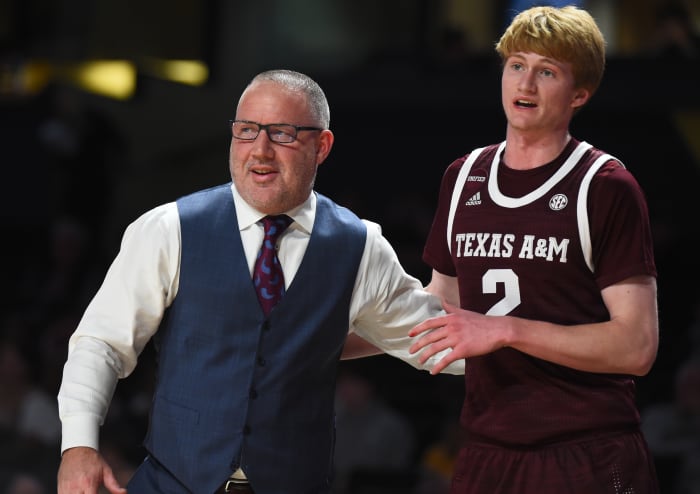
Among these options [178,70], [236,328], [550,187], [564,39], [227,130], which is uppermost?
[564,39]

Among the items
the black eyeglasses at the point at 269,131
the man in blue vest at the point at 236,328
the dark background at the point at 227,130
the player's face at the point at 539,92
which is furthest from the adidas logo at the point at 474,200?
the dark background at the point at 227,130

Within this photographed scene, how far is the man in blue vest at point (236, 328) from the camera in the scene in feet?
9.31

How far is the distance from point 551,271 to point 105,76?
8069 mm

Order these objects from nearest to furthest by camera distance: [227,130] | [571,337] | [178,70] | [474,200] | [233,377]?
[571,337], [233,377], [474,200], [227,130], [178,70]

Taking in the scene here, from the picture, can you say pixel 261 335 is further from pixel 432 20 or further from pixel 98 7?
pixel 432 20

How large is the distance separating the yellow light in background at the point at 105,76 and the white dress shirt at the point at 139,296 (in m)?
7.28

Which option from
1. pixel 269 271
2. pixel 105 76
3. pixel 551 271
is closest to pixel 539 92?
pixel 551 271

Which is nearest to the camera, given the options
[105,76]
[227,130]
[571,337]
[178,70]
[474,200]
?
[571,337]

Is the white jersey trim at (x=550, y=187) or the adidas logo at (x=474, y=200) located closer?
the white jersey trim at (x=550, y=187)

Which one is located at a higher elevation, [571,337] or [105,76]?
[105,76]

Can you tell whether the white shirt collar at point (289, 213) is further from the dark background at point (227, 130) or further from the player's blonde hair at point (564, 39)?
the dark background at point (227, 130)

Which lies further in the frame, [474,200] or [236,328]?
[474,200]

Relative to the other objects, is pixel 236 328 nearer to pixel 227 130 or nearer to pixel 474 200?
pixel 474 200

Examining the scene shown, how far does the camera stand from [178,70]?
35.7 ft
